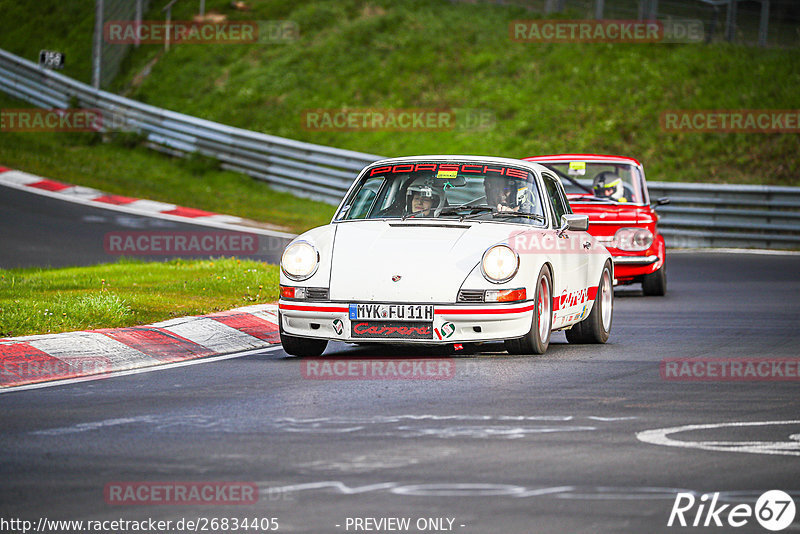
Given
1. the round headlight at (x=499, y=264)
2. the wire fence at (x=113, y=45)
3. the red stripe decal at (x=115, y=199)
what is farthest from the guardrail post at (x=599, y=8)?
the round headlight at (x=499, y=264)

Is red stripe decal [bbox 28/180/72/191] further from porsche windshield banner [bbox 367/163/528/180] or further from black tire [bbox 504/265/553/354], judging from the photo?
black tire [bbox 504/265/553/354]

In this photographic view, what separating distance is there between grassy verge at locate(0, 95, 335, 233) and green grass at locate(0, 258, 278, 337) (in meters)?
7.29

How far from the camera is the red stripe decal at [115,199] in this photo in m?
23.3

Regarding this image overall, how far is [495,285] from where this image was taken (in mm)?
9008

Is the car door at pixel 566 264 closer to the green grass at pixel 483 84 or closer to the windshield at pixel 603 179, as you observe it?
the windshield at pixel 603 179

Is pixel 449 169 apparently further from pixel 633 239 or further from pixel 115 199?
pixel 115 199

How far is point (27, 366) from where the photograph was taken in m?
8.60

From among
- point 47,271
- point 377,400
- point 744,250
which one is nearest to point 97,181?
point 47,271

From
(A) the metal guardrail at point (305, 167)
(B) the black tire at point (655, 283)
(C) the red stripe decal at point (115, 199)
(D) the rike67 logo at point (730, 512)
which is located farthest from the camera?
(C) the red stripe decal at point (115, 199)

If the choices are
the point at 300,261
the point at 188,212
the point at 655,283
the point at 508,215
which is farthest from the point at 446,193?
the point at 188,212

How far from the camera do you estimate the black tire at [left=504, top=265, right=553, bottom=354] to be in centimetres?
937

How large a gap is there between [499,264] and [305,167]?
17.9 m

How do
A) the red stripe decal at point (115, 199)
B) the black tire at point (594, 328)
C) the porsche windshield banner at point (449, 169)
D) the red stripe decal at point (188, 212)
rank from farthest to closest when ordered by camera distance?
the red stripe decal at point (115, 199) < the red stripe decal at point (188, 212) < the black tire at point (594, 328) < the porsche windshield banner at point (449, 169)

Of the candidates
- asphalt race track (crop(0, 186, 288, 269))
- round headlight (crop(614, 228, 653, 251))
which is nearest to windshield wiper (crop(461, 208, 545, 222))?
round headlight (crop(614, 228, 653, 251))
